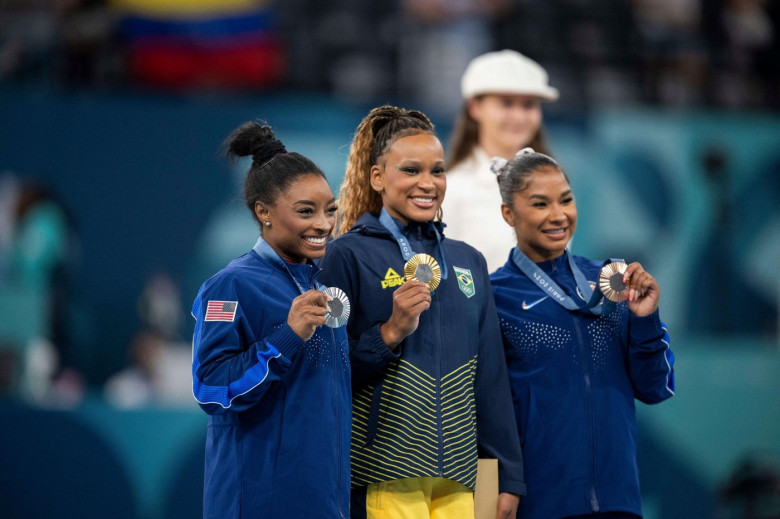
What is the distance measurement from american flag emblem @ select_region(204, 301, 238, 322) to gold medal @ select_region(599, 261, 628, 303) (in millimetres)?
1094

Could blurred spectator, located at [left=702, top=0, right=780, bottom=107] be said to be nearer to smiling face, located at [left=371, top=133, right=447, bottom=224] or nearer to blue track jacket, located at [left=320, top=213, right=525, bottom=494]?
smiling face, located at [left=371, top=133, right=447, bottom=224]

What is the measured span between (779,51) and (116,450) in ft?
21.5

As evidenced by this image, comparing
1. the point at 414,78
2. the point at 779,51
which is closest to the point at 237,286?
the point at 414,78

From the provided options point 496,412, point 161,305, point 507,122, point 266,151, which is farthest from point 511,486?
point 161,305

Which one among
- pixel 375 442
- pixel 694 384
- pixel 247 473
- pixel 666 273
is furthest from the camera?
pixel 666 273

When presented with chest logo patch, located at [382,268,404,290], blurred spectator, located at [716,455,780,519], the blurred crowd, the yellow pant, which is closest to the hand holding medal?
chest logo patch, located at [382,268,404,290]

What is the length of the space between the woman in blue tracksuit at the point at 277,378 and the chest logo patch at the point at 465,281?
0.44 m

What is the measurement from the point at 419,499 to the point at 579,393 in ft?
2.00

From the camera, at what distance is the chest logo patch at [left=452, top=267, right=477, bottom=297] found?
10.1 feet

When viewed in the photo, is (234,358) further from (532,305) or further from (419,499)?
(532,305)

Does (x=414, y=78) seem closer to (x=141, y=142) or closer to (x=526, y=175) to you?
(x=141, y=142)

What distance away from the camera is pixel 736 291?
7.35 m

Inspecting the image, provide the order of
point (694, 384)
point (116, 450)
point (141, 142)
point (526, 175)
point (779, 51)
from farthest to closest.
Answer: point (779, 51) → point (141, 142) → point (694, 384) → point (116, 450) → point (526, 175)

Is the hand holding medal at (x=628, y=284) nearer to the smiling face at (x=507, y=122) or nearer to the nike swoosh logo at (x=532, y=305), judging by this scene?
the nike swoosh logo at (x=532, y=305)
